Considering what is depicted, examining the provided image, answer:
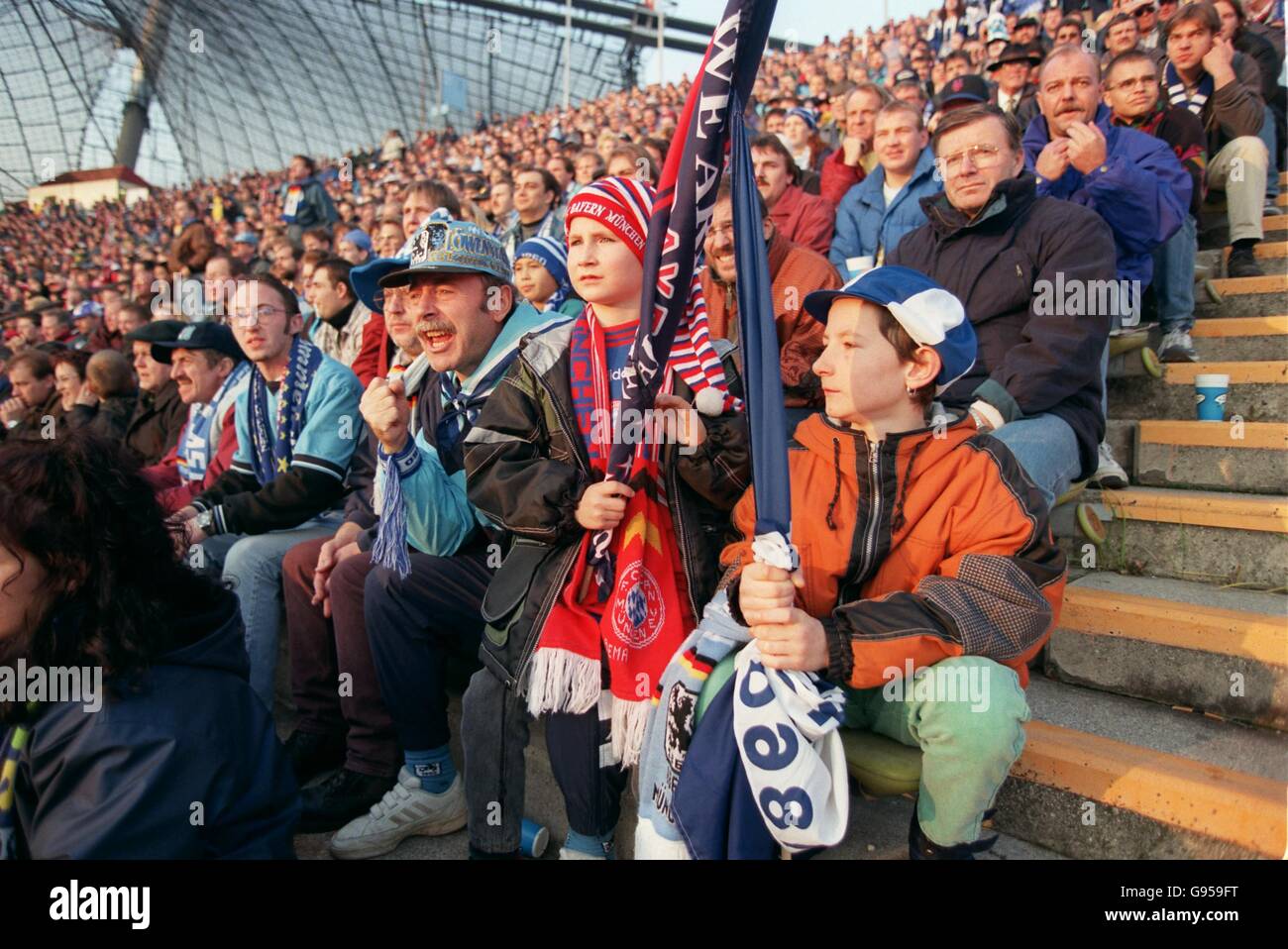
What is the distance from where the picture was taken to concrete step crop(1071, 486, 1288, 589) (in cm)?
282

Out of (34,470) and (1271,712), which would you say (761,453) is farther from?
(1271,712)

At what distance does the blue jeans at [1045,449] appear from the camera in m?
2.69

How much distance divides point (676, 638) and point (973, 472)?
833 millimetres

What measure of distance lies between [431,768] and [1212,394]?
3.46m

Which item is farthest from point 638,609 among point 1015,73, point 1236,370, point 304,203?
point 304,203

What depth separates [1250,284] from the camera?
15.0 feet

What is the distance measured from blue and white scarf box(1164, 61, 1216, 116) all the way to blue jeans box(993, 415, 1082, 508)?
3.97 m

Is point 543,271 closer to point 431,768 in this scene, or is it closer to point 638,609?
point 431,768

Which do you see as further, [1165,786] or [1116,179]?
[1116,179]

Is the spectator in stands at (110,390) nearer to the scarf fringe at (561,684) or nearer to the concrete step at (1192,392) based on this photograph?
the scarf fringe at (561,684)

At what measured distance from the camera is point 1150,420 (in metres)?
3.68

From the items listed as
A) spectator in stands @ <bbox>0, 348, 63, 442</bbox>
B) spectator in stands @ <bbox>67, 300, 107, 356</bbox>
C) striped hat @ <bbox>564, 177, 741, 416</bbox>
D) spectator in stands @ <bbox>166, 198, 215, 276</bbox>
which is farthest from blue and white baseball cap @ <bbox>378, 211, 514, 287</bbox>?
spectator in stands @ <bbox>67, 300, 107, 356</bbox>

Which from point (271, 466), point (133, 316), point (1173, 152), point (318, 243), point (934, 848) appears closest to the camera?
point (934, 848)

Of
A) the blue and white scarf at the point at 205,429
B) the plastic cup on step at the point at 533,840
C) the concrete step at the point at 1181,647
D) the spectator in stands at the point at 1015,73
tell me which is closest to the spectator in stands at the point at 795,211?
the spectator in stands at the point at 1015,73
